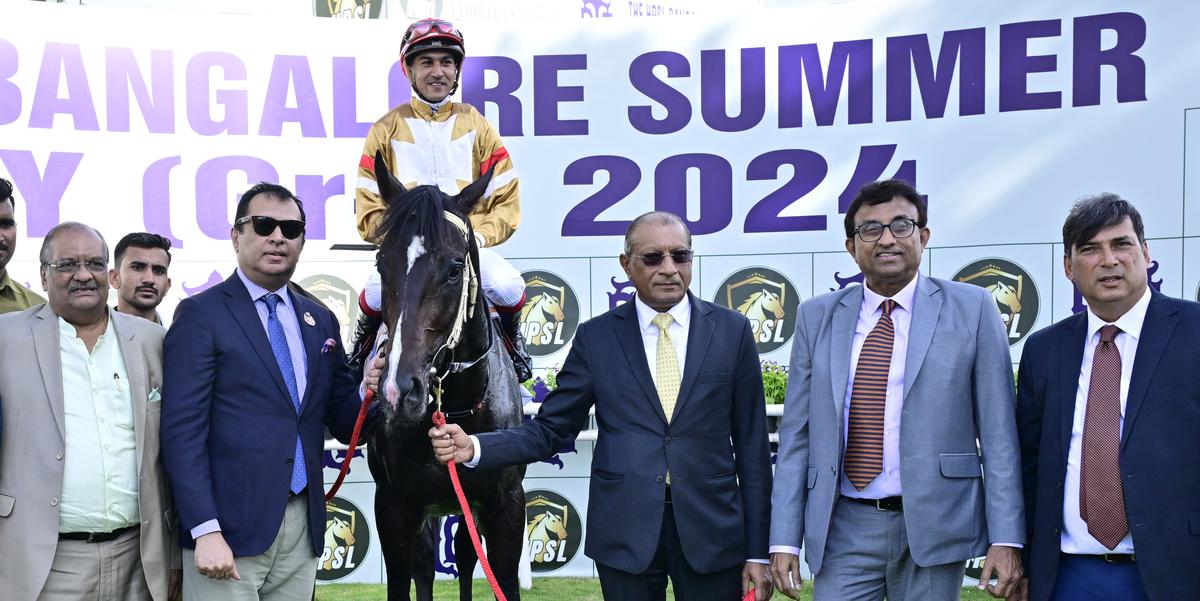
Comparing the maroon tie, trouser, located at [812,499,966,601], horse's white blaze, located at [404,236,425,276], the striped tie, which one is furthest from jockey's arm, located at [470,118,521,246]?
the maroon tie

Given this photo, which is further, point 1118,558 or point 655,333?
point 655,333

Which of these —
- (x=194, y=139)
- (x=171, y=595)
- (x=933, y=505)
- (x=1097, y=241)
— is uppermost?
(x=194, y=139)

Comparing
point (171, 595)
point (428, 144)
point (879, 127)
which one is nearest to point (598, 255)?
point (879, 127)

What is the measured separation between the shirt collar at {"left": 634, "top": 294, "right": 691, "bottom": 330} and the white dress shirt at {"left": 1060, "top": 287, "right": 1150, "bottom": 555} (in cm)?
107

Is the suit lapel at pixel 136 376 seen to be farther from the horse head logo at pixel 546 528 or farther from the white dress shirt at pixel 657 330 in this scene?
the horse head logo at pixel 546 528

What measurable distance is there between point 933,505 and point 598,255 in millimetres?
4035

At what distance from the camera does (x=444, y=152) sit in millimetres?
3797

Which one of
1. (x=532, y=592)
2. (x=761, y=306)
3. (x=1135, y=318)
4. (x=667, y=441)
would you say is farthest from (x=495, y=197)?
(x=532, y=592)

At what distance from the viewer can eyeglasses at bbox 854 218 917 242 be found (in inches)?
102

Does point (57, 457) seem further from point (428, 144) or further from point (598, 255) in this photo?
point (598, 255)

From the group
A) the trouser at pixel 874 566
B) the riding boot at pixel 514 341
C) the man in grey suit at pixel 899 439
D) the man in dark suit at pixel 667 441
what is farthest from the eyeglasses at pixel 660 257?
the riding boot at pixel 514 341

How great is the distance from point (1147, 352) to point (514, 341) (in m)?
2.36

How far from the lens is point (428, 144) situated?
3779mm

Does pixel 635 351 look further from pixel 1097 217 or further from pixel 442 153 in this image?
Answer: pixel 442 153
